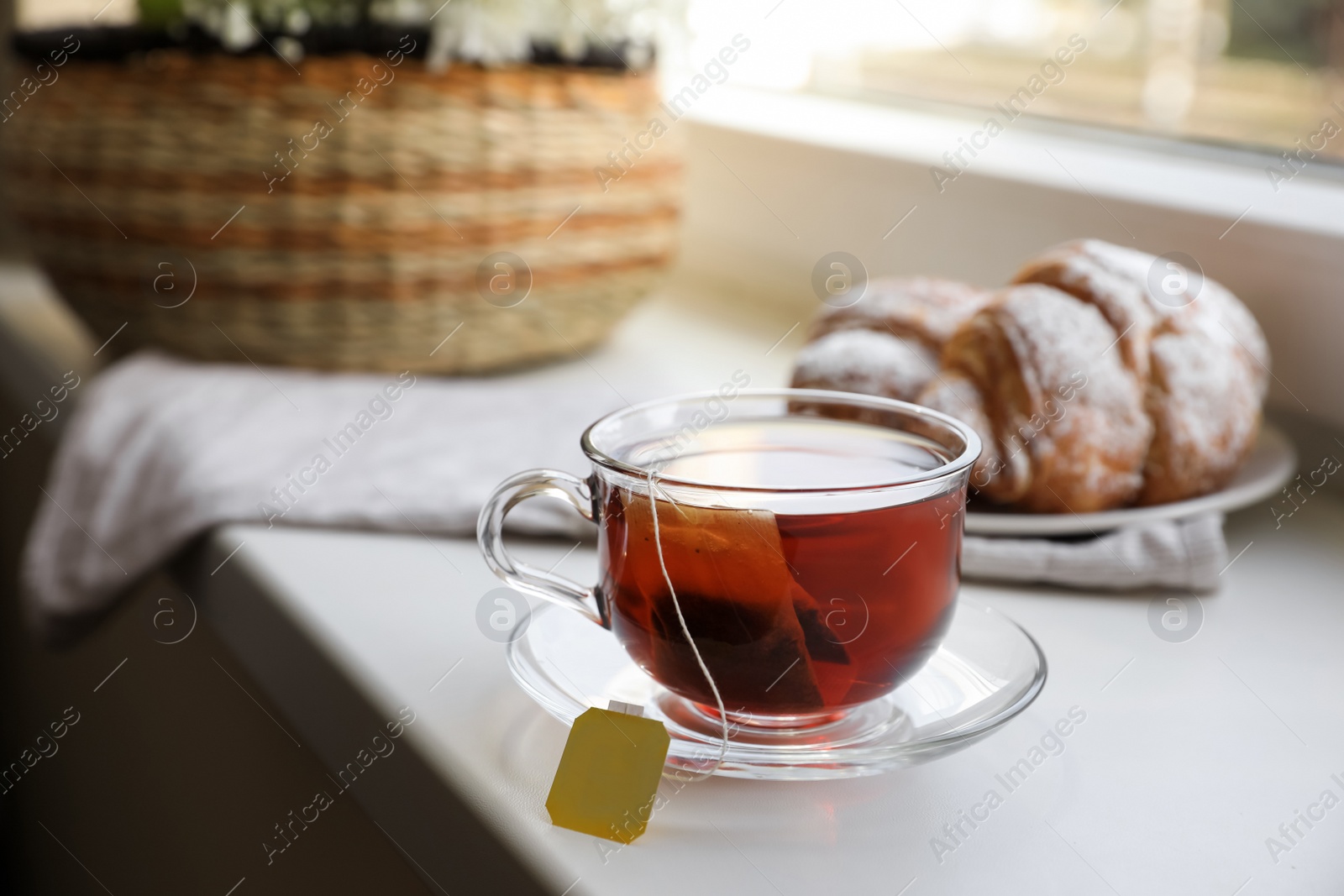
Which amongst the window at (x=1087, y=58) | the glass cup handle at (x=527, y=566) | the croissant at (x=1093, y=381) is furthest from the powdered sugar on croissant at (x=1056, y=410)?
the window at (x=1087, y=58)

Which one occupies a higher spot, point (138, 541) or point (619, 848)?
point (619, 848)

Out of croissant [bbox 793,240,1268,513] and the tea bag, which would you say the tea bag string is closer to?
the tea bag

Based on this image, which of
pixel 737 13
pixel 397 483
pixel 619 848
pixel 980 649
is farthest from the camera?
pixel 737 13

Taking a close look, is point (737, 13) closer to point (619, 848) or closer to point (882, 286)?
point (882, 286)

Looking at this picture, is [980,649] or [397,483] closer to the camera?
[980,649]

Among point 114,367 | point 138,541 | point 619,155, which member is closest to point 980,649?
point 138,541

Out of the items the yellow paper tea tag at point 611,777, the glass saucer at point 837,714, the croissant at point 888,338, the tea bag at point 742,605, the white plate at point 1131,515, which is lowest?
the white plate at point 1131,515

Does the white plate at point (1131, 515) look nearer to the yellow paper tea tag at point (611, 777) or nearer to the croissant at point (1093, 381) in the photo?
the croissant at point (1093, 381)

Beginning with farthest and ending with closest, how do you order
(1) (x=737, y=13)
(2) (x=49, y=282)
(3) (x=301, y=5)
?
(1) (x=737, y=13), (2) (x=49, y=282), (3) (x=301, y=5)
